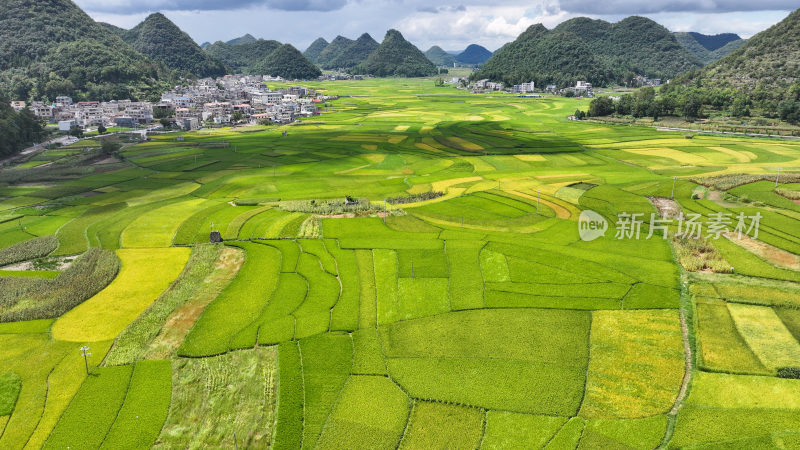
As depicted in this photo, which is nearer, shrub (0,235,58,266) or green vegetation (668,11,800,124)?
shrub (0,235,58,266)

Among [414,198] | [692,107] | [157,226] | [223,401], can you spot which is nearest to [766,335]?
[223,401]

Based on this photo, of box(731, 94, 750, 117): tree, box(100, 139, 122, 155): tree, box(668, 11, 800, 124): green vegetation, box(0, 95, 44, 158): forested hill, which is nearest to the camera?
box(0, 95, 44, 158): forested hill

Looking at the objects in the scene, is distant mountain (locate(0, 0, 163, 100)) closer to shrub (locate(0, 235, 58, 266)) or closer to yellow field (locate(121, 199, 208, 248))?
yellow field (locate(121, 199, 208, 248))

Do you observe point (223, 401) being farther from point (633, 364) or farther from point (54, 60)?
point (54, 60)

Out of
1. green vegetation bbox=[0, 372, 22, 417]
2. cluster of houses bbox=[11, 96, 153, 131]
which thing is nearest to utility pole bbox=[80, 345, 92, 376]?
green vegetation bbox=[0, 372, 22, 417]

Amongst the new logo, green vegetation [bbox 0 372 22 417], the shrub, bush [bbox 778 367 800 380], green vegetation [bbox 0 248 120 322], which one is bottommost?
green vegetation [bbox 0 372 22 417]

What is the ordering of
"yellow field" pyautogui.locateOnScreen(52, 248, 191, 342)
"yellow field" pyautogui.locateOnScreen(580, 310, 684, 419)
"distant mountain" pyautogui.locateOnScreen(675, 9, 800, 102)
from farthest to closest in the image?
"distant mountain" pyautogui.locateOnScreen(675, 9, 800, 102), "yellow field" pyautogui.locateOnScreen(52, 248, 191, 342), "yellow field" pyautogui.locateOnScreen(580, 310, 684, 419)
